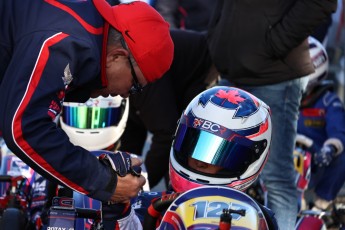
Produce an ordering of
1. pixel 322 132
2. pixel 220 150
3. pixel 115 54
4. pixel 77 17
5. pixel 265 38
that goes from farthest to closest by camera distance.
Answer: pixel 322 132, pixel 265 38, pixel 220 150, pixel 115 54, pixel 77 17

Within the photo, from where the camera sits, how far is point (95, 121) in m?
5.50

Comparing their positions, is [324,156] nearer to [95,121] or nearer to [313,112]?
[313,112]

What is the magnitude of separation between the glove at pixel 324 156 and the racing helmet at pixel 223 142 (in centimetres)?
197

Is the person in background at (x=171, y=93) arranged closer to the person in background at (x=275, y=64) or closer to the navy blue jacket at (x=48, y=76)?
the person in background at (x=275, y=64)

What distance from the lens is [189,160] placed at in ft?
14.3

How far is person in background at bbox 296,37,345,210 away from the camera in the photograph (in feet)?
21.4

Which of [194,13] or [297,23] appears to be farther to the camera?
[194,13]

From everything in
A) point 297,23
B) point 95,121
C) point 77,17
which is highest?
point 77,17

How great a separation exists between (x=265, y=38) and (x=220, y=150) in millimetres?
958

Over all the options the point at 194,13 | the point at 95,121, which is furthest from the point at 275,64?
the point at 194,13

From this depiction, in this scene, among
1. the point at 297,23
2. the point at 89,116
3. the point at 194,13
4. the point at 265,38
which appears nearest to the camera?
the point at 297,23

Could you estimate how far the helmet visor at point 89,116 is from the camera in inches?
214

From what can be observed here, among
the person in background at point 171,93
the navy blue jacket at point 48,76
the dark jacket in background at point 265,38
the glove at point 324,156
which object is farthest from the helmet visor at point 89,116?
the navy blue jacket at point 48,76

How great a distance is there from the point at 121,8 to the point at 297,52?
1.71 meters
